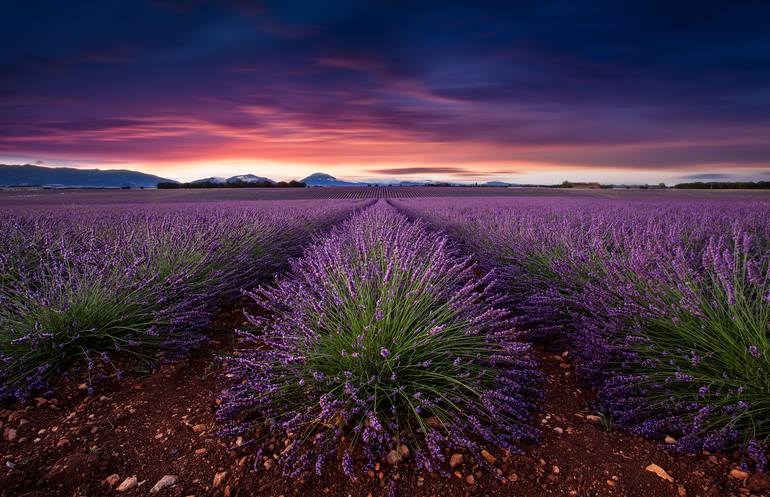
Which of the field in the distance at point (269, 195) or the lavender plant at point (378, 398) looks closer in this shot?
the lavender plant at point (378, 398)

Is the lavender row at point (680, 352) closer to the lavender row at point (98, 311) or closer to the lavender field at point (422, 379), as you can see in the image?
the lavender field at point (422, 379)

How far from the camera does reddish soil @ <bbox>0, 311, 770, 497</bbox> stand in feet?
4.67

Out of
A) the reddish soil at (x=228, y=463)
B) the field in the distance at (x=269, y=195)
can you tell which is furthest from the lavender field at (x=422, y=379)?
the field in the distance at (x=269, y=195)

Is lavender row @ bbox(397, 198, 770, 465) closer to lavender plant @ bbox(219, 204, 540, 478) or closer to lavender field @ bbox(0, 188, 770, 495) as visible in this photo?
lavender field @ bbox(0, 188, 770, 495)

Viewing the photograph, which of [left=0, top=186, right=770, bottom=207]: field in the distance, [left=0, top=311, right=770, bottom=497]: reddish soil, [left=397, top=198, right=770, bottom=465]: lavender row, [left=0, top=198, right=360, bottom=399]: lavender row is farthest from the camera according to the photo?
[left=0, top=186, right=770, bottom=207]: field in the distance

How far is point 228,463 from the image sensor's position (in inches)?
62.2

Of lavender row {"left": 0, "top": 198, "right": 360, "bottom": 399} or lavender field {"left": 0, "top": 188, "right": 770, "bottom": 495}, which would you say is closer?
lavender field {"left": 0, "top": 188, "right": 770, "bottom": 495}

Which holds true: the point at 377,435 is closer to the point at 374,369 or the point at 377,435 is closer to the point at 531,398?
the point at 374,369

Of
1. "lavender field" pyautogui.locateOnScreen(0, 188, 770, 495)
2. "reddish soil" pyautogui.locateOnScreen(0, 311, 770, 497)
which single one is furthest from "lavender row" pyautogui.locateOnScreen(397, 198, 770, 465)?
"reddish soil" pyautogui.locateOnScreen(0, 311, 770, 497)

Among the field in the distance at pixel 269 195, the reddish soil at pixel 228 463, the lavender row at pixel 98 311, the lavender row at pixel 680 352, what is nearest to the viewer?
the reddish soil at pixel 228 463

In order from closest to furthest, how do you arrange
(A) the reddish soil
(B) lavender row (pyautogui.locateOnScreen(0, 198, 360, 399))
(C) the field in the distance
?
(A) the reddish soil, (B) lavender row (pyautogui.locateOnScreen(0, 198, 360, 399)), (C) the field in the distance

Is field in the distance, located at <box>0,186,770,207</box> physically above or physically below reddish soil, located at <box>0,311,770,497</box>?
above

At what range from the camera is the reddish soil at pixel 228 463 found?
1.42m

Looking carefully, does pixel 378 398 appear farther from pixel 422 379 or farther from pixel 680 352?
pixel 680 352
